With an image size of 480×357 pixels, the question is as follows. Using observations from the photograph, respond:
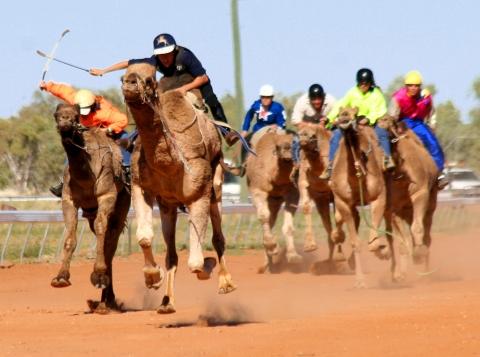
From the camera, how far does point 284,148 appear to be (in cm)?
2459

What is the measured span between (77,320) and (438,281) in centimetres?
733

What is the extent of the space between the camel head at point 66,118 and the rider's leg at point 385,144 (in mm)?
5683

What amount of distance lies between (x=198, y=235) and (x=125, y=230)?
1712 cm

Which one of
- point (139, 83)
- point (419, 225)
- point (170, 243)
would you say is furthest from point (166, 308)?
point (419, 225)

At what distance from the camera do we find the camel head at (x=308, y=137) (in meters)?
23.5

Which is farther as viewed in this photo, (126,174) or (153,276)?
(126,174)

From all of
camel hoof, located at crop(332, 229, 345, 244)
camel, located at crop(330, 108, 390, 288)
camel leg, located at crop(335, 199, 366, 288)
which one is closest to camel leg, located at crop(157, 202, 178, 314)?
camel, located at crop(330, 108, 390, 288)

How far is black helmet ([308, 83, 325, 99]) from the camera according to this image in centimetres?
2417

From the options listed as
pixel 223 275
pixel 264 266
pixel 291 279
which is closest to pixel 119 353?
pixel 223 275

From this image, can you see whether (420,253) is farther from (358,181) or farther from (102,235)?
(102,235)

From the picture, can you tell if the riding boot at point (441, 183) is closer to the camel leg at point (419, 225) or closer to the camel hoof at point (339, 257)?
the camel leg at point (419, 225)

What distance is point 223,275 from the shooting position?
15211 mm

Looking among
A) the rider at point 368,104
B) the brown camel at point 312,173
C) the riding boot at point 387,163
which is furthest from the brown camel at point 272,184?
the riding boot at point 387,163

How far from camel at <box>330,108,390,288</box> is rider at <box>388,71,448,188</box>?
2.54 m
